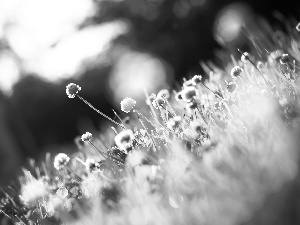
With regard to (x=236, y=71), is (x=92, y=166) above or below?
above

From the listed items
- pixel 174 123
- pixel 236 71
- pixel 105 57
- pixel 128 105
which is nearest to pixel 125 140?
pixel 174 123

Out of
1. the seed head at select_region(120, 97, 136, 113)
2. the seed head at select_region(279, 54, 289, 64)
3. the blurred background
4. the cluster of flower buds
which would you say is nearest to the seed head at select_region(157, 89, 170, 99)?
the seed head at select_region(120, 97, 136, 113)

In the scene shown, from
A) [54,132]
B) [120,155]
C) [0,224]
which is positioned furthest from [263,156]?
[54,132]

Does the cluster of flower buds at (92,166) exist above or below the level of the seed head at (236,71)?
above

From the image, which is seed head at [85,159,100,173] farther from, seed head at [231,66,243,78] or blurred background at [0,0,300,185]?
blurred background at [0,0,300,185]

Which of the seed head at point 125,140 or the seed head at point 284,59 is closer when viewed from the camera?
the seed head at point 125,140

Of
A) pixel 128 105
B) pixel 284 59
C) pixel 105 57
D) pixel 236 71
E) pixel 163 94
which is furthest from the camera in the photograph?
pixel 105 57

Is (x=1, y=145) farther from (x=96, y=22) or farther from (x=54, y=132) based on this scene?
(x=96, y=22)

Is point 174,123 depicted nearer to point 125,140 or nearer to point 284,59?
point 125,140

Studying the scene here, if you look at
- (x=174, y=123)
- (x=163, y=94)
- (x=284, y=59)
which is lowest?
(x=284, y=59)

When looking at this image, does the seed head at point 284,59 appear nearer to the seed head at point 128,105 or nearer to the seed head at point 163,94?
the seed head at point 163,94

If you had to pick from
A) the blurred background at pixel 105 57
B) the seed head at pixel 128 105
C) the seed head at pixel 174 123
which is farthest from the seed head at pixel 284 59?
the blurred background at pixel 105 57

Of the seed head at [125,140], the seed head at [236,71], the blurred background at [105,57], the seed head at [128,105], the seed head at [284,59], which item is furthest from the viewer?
the blurred background at [105,57]
